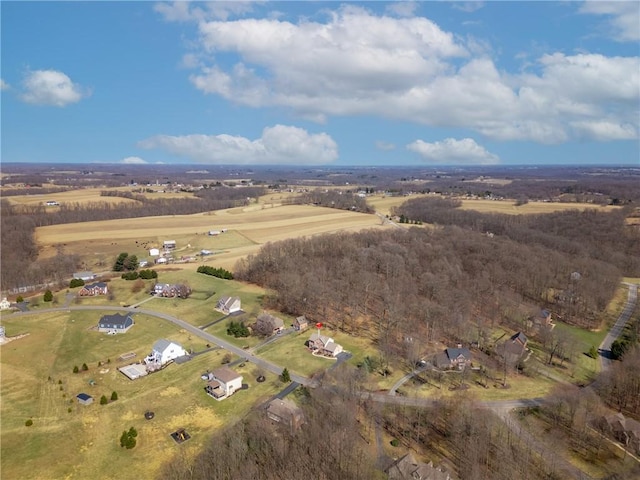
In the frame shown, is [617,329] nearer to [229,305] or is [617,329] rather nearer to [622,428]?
[622,428]

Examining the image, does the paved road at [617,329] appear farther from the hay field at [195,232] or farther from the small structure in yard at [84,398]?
the hay field at [195,232]

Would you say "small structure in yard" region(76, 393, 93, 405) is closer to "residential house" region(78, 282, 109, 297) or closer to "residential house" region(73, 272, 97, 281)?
"residential house" region(78, 282, 109, 297)

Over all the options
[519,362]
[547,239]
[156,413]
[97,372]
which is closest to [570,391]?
[519,362]

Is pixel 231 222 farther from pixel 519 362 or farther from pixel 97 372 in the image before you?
pixel 519 362

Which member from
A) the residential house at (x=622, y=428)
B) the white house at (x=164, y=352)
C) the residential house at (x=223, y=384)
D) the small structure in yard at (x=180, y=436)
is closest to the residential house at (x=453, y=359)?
the residential house at (x=622, y=428)

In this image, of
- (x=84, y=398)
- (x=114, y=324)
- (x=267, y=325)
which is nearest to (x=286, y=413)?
(x=267, y=325)
